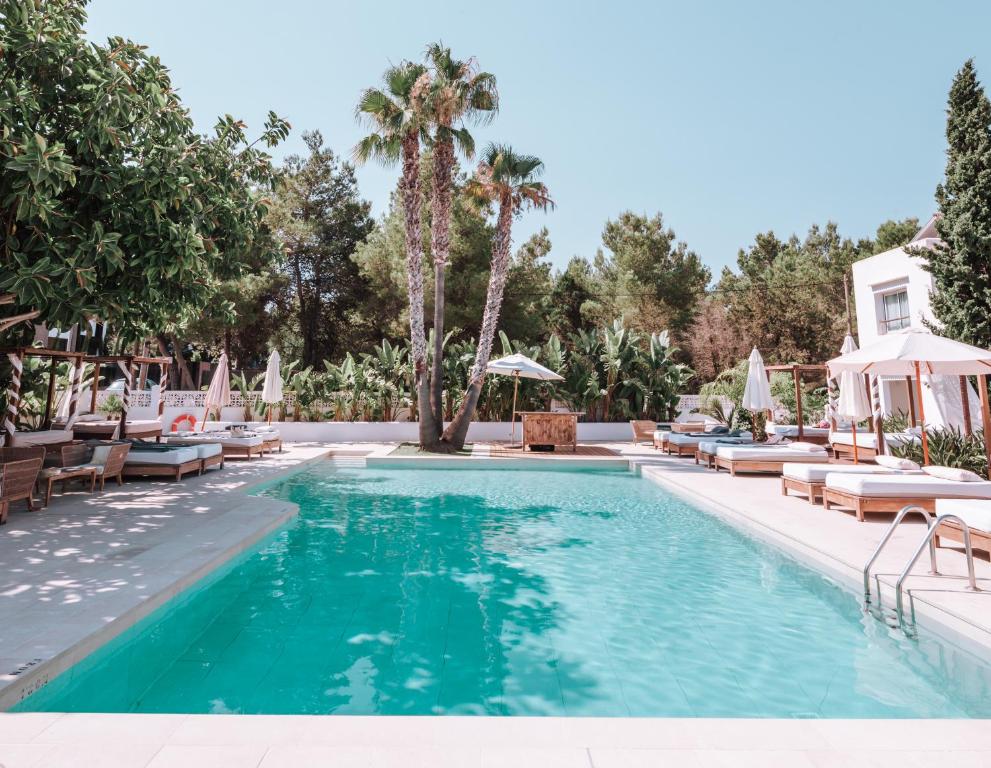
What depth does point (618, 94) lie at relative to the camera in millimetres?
14258

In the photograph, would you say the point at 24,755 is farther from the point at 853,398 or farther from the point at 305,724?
the point at 853,398

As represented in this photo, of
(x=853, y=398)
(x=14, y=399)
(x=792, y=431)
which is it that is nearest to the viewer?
(x=14, y=399)

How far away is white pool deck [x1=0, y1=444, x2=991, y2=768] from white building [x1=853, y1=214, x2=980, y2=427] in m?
13.8

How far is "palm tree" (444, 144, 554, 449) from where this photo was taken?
49.5ft

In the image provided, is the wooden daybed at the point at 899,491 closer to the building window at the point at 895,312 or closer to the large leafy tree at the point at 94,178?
the large leafy tree at the point at 94,178

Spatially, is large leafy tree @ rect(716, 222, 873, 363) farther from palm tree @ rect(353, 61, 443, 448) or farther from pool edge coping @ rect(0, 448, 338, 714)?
pool edge coping @ rect(0, 448, 338, 714)

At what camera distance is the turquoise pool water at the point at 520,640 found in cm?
311

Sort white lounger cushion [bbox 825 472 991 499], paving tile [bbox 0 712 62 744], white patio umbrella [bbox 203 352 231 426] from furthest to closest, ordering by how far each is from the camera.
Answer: white patio umbrella [bbox 203 352 231 426]
white lounger cushion [bbox 825 472 991 499]
paving tile [bbox 0 712 62 744]

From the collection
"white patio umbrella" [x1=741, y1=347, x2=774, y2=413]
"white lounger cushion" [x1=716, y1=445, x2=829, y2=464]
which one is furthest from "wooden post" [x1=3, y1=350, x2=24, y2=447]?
"white patio umbrella" [x1=741, y1=347, x2=774, y2=413]

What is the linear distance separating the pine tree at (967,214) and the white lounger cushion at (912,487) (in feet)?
25.2

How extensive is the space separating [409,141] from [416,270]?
3.46 metres

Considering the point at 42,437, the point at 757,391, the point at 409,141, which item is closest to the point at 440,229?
the point at 409,141

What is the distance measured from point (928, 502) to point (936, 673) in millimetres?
4331

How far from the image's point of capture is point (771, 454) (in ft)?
36.1
